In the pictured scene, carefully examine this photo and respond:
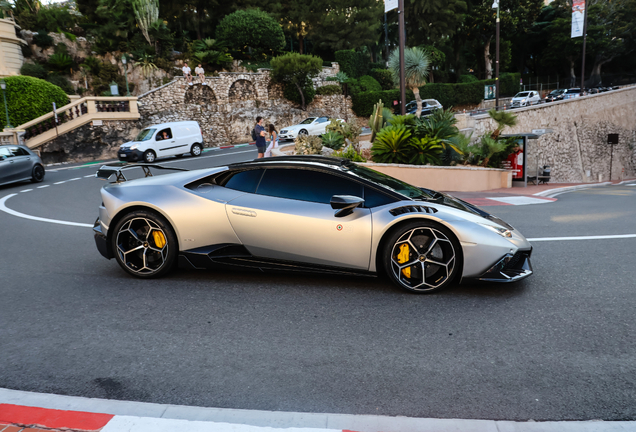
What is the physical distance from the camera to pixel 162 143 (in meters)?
24.8

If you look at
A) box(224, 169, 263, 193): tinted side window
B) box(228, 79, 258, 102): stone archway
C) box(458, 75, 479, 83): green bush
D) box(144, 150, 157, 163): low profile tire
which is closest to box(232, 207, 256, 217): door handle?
box(224, 169, 263, 193): tinted side window

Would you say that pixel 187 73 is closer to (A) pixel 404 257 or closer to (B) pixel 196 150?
(B) pixel 196 150

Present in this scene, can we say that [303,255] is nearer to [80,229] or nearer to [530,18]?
[80,229]

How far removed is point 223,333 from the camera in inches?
155

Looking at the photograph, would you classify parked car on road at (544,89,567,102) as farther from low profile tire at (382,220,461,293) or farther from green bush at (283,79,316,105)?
low profile tire at (382,220,461,293)

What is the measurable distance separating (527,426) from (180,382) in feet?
6.88

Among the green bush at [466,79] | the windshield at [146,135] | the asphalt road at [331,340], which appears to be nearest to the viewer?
the asphalt road at [331,340]

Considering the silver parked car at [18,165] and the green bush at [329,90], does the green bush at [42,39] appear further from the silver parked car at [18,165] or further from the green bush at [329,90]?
the silver parked car at [18,165]

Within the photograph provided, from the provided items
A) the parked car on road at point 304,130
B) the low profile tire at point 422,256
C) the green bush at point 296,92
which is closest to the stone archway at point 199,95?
the green bush at point 296,92

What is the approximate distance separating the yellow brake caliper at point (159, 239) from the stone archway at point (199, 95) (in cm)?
→ 3405

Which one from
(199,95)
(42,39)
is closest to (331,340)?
(199,95)

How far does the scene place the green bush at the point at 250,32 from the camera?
4147cm

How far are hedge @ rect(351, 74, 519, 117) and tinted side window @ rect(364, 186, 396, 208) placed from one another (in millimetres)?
41909

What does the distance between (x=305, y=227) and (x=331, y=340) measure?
4.31ft
